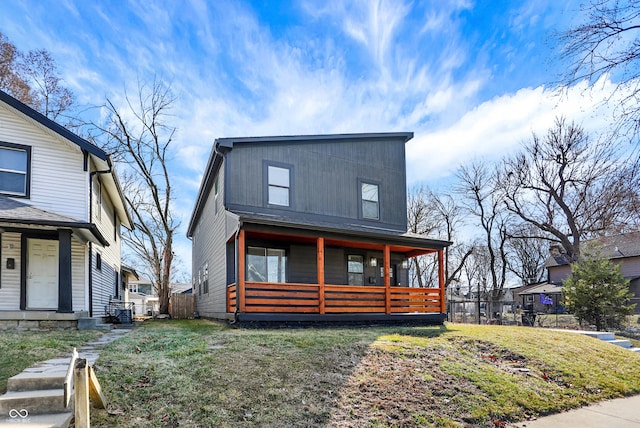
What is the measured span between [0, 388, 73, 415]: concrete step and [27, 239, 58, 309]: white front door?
8124 millimetres

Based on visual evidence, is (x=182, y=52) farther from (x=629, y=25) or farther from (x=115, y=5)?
(x=629, y=25)

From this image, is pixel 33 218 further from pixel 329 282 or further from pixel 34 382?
pixel 329 282

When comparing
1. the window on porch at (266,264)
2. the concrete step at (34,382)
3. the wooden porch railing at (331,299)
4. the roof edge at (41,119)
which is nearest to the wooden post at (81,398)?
the concrete step at (34,382)

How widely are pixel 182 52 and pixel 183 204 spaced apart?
17496 mm

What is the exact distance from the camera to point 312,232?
452 inches

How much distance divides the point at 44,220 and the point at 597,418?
11.8 meters

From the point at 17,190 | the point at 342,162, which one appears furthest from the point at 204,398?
the point at 342,162

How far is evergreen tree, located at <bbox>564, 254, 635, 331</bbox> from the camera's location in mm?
15484

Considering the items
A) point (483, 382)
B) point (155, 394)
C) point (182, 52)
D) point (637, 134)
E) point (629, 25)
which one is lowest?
point (483, 382)

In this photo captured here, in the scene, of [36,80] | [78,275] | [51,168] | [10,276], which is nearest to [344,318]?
[78,275]

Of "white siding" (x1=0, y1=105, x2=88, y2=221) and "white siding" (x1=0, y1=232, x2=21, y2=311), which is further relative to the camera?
"white siding" (x1=0, y1=105, x2=88, y2=221)

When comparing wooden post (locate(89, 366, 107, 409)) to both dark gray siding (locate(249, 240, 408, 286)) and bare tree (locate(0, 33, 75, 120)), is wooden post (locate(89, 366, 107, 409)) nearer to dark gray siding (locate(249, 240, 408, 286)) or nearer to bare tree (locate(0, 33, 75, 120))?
dark gray siding (locate(249, 240, 408, 286))

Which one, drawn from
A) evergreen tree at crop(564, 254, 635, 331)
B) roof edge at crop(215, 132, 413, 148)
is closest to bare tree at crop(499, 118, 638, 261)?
evergreen tree at crop(564, 254, 635, 331)

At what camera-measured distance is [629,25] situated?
16.6 ft
